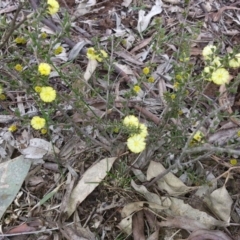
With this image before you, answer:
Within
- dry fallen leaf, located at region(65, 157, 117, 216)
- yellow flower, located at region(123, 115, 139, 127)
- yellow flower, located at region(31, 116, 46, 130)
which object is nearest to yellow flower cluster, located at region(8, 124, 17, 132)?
yellow flower, located at region(31, 116, 46, 130)

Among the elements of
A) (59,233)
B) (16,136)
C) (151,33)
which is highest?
(151,33)

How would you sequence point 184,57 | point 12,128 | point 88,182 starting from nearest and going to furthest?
point 184,57
point 88,182
point 12,128

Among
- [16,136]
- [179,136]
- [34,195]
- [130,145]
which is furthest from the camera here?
[16,136]

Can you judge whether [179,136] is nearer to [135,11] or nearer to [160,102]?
[160,102]

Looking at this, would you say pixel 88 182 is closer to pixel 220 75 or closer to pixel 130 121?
pixel 130 121

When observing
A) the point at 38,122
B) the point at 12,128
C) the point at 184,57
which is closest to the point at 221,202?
the point at 184,57

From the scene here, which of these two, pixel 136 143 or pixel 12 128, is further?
pixel 12 128

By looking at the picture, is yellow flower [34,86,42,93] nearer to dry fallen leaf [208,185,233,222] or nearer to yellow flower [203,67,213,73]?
yellow flower [203,67,213,73]

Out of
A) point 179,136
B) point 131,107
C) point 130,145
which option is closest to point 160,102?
point 131,107

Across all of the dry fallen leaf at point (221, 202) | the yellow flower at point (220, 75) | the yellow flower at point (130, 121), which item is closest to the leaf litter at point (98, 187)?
the dry fallen leaf at point (221, 202)

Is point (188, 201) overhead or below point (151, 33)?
below

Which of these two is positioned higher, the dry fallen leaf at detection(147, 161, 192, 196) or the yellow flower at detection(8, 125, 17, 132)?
the yellow flower at detection(8, 125, 17, 132)
